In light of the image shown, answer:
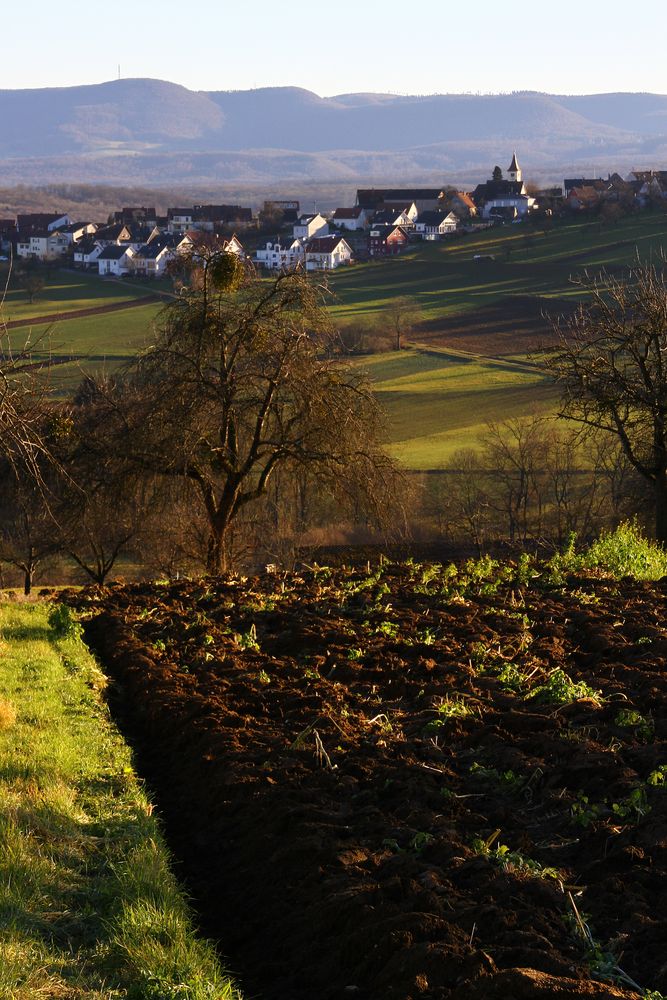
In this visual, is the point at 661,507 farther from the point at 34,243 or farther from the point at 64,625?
the point at 34,243

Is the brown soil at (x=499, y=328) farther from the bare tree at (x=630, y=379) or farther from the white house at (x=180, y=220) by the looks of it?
the white house at (x=180, y=220)

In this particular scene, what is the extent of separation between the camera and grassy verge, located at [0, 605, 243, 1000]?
5879 mm

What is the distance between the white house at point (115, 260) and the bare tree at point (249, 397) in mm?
110964

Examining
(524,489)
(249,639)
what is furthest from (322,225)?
(249,639)

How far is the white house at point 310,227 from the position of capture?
160 meters

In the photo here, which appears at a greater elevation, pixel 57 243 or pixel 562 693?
pixel 57 243

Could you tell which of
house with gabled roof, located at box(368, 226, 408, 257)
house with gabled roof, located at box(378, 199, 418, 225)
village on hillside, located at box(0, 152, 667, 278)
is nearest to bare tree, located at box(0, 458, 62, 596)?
village on hillside, located at box(0, 152, 667, 278)

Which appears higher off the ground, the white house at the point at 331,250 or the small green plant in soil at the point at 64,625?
the white house at the point at 331,250

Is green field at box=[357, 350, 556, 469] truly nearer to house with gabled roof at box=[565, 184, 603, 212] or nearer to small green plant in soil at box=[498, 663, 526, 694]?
small green plant in soil at box=[498, 663, 526, 694]

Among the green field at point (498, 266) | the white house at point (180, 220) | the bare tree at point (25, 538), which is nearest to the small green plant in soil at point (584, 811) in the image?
the bare tree at point (25, 538)

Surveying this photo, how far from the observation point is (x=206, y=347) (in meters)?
21.8

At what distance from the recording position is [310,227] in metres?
168

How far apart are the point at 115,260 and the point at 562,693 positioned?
429ft

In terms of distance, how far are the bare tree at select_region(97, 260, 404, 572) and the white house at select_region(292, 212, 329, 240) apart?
442ft
